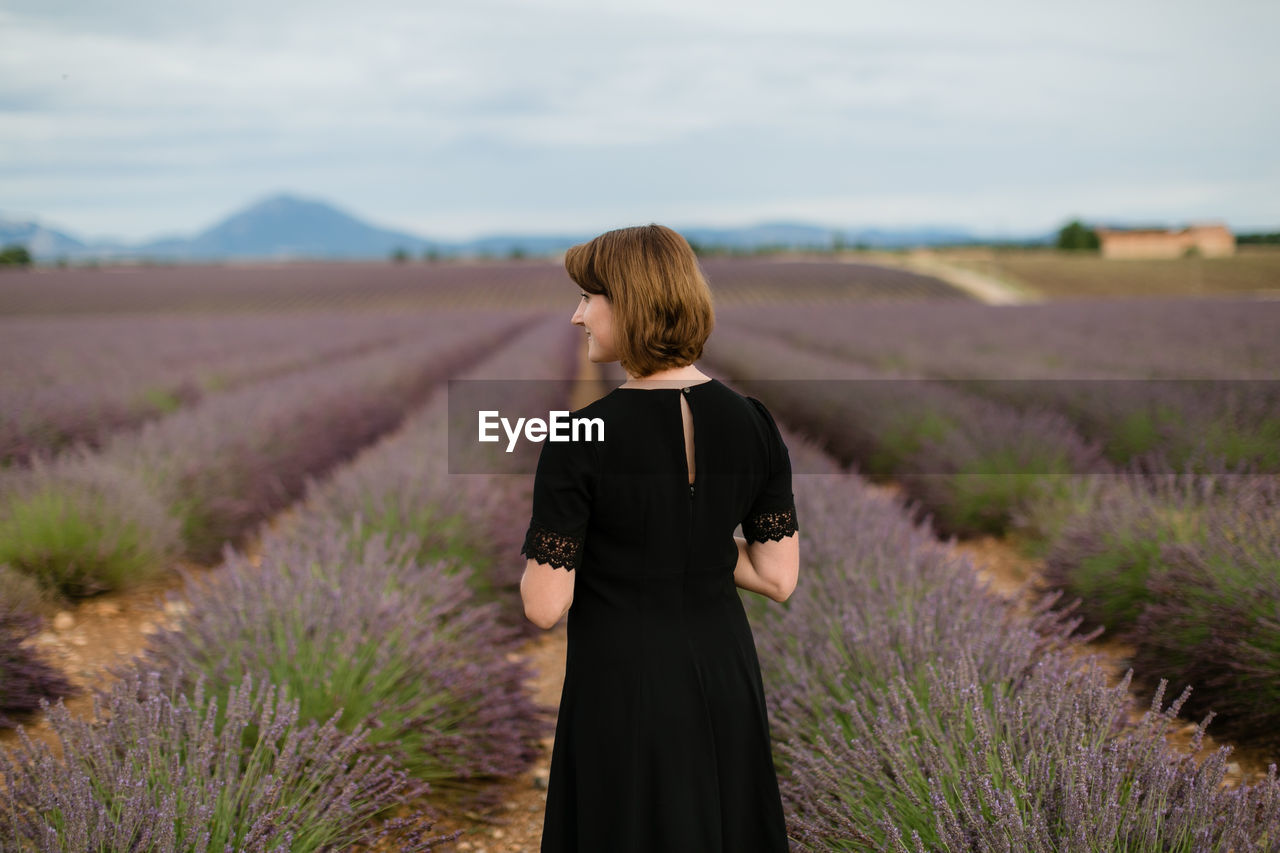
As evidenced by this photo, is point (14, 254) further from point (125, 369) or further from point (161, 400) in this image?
point (161, 400)

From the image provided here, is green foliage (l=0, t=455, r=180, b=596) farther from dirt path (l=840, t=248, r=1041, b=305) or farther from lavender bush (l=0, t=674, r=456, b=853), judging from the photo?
dirt path (l=840, t=248, r=1041, b=305)

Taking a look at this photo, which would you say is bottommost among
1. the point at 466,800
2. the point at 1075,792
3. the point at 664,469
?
the point at 466,800

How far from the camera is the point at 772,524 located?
1.60 metres

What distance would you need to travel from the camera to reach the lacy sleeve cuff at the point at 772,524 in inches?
62.8

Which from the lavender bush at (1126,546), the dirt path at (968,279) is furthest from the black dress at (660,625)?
the dirt path at (968,279)

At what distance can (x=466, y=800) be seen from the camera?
259 cm

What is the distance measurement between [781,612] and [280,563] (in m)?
1.84

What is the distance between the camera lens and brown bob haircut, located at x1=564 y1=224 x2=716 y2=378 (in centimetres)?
134

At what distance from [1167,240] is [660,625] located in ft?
326

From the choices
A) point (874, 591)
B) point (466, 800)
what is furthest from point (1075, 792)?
point (466, 800)

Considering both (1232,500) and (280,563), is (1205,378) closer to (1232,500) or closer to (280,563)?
(1232,500)

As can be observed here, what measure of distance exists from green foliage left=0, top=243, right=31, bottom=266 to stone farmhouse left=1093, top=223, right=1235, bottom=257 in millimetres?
84855

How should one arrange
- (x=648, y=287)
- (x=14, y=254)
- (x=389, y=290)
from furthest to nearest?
(x=14, y=254)
(x=389, y=290)
(x=648, y=287)

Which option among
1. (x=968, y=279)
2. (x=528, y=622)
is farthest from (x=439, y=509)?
(x=968, y=279)
